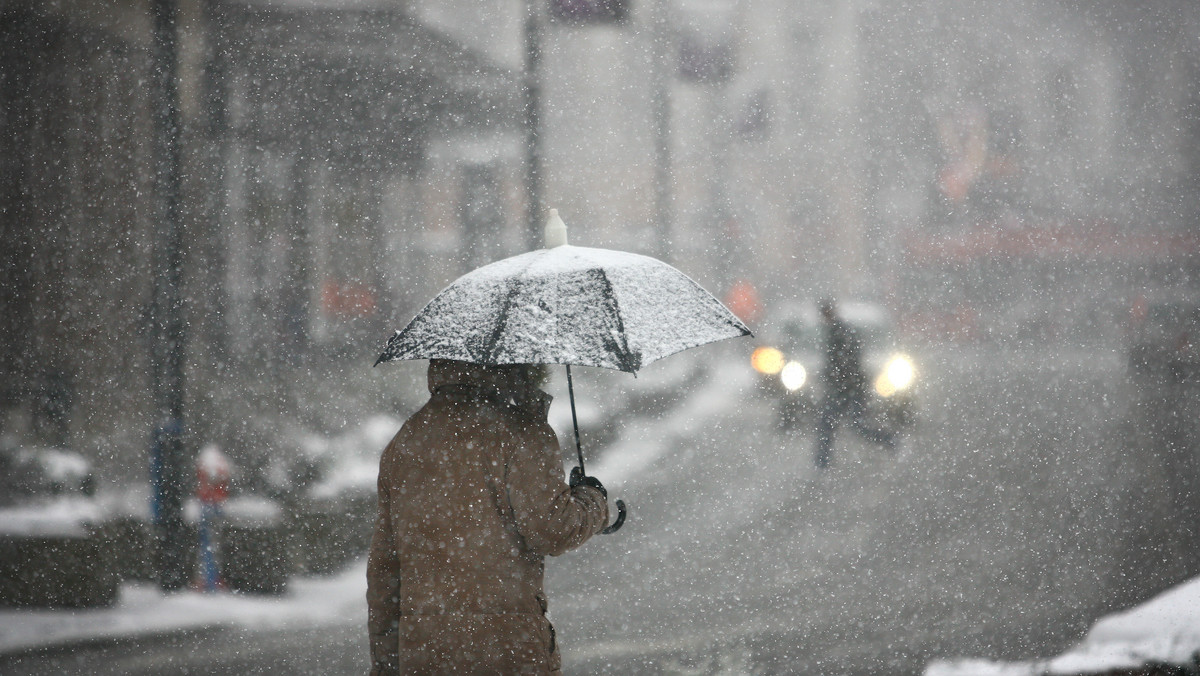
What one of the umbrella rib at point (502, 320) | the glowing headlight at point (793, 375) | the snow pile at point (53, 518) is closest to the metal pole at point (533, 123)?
the glowing headlight at point (793, 375)

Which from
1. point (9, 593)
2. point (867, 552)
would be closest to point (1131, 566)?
point (867, 552)

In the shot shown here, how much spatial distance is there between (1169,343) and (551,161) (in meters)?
12.0

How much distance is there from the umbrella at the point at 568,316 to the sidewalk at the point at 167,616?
3963mm

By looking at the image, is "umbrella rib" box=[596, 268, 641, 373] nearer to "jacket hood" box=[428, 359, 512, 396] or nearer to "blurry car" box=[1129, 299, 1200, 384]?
"jacket hood" box=[428, 359, 512, 396]

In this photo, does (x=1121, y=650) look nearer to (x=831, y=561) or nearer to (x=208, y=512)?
(x=831, y=561)

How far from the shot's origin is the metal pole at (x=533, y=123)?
990cm

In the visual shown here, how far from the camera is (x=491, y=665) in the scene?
2.31 metres

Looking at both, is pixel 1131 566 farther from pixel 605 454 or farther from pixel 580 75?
pixel 580 75

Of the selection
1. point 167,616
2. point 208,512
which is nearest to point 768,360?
point 208,512

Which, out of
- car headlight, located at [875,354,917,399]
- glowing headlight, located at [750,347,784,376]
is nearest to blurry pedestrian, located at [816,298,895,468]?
car headlight, located at [875,354,917,399]

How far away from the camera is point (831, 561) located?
6762 mm

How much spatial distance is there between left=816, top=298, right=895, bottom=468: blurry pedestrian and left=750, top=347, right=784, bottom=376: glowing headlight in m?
0.97

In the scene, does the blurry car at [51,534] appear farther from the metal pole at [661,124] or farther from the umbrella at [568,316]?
the metal pole at [661,124]

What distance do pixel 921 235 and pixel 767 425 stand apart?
8.64 meters
